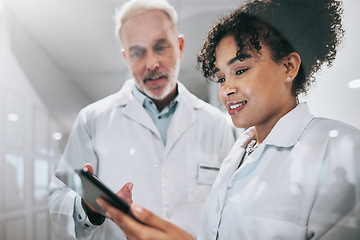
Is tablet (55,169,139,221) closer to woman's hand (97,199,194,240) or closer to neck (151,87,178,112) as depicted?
woman's hand (97,199,194,240)

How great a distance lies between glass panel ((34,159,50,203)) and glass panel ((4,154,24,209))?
0.06 metres

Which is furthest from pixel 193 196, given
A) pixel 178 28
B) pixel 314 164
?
pixel 178 28

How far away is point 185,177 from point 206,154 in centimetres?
8

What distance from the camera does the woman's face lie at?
54cm

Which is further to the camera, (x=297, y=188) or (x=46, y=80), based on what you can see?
(x=46, y=80)

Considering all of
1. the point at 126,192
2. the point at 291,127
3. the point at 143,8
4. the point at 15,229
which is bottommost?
the point at 15,229

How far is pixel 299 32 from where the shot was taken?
55 centimetres

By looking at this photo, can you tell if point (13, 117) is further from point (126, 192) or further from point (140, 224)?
point (140, 224)

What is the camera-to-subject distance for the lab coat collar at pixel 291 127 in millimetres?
552

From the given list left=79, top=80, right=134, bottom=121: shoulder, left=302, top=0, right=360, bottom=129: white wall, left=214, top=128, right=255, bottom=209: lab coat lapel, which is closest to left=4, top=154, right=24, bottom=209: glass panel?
left=79, top=80, right=134, bottom=121: shoulder

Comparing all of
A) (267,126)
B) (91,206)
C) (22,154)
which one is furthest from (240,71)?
(22,154)

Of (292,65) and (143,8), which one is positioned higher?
(143,8)

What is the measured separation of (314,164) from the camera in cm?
51

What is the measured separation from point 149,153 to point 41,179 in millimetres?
368
